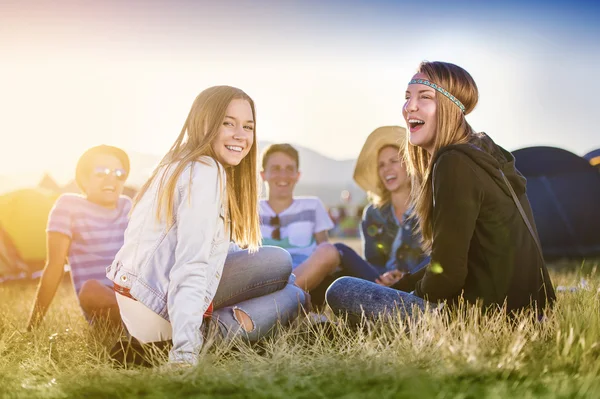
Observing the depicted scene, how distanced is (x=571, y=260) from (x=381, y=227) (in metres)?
3.78

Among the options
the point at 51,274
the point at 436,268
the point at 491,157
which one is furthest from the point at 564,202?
the point at 51,274

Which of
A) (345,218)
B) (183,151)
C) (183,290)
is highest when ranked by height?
(183,151)

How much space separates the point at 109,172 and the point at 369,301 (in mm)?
2358

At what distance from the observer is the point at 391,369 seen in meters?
2.48

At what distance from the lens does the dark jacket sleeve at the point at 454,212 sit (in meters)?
2.73

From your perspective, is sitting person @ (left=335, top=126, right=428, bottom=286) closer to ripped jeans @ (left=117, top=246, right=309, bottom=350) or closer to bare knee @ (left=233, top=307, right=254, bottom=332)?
ripped jeans @ (left=117, top=246, right=309, bottom=350)

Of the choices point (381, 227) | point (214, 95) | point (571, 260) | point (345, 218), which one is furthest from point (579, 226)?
point (345, 218)

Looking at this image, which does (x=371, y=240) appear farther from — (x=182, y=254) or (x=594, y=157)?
(x=594, y=157)

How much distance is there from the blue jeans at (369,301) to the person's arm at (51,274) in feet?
6.39

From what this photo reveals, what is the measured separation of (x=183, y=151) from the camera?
2900mm

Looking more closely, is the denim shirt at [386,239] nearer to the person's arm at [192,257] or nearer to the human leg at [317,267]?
the human leg at [317,267]

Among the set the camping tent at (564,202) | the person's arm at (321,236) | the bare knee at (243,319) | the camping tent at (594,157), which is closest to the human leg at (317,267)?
the person's arm at (321,236)

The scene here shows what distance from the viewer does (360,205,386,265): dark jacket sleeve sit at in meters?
5.39

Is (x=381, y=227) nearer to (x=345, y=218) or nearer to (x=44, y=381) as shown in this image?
(x=44, y=381)
